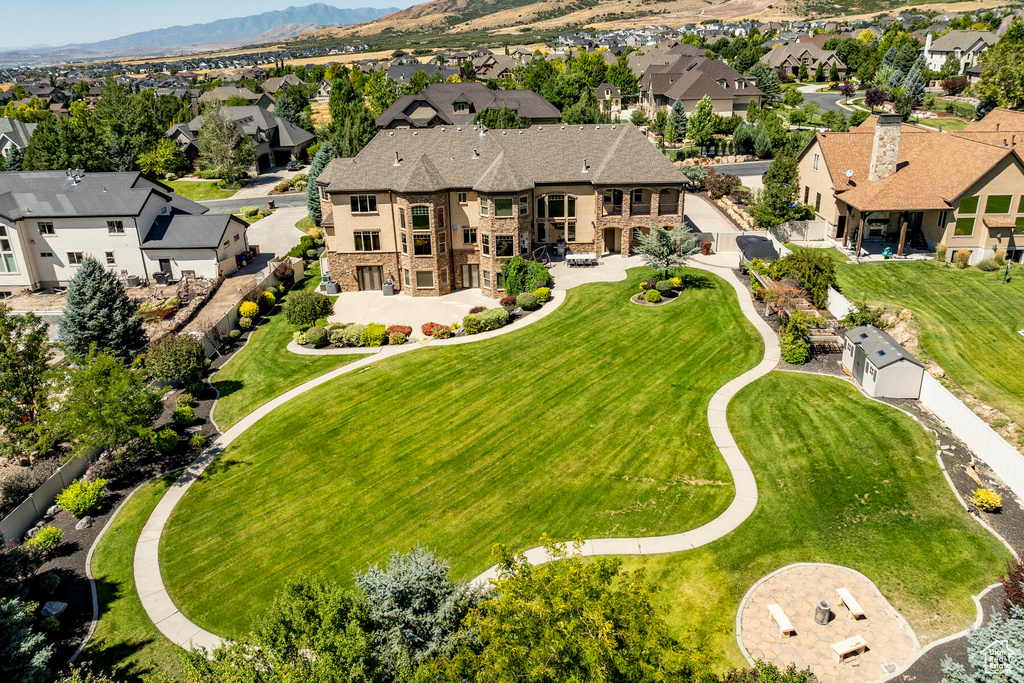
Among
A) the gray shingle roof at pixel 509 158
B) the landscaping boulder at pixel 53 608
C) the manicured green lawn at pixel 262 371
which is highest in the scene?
the gray shingle roof at pixel 509 158

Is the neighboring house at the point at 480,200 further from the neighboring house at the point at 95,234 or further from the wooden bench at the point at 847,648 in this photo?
the wooden bench at the point at 847,648

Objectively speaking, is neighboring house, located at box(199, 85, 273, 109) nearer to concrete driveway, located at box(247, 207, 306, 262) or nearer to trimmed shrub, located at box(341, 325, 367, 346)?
concrete driveway, located at box(247, 207, 306, 262)

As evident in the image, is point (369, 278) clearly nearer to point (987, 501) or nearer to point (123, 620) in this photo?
point (123, 620)

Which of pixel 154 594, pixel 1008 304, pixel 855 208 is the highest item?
pixel 855 208

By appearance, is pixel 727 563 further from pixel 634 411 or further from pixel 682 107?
pixel 682 107

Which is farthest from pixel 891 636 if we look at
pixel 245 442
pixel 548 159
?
pixel 548 159

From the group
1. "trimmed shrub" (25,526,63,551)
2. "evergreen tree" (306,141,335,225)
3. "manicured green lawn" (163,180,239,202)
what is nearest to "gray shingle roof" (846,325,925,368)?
"trimmed shrub" (25,526,63,551)

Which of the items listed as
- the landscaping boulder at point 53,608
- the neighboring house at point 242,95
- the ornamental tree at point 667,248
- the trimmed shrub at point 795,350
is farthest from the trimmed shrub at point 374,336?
the neighboring house at point 242,95

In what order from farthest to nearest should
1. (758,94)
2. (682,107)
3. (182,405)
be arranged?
(758,94)
(682,107)
(182,405)
